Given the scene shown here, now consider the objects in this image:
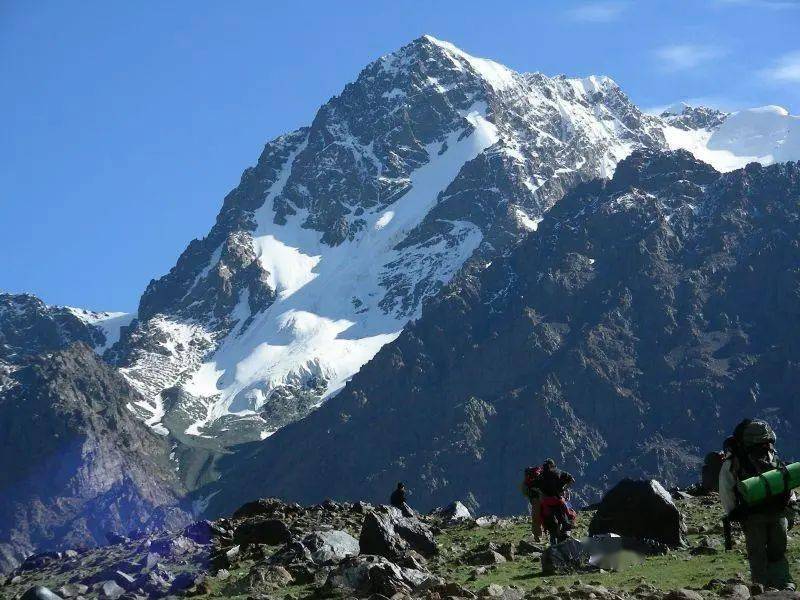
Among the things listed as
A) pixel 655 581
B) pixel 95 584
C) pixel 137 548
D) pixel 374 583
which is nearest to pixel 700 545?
pixel 655 581

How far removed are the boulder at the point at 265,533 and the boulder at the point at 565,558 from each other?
11084 mm

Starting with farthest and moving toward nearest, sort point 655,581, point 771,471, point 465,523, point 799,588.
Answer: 1. point 465,523
2. point 655,581
3. point 799,588
4. point 771,471

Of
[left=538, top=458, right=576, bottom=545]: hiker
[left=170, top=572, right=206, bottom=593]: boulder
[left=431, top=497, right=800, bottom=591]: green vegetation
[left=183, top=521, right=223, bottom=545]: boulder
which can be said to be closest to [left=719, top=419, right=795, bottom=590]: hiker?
[left=431, top=497, right=800, bottom=591]: green vegetation

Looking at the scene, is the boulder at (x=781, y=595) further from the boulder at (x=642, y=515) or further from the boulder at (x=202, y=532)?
the boulder at (x=202, y=532)

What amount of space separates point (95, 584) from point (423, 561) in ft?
28.4

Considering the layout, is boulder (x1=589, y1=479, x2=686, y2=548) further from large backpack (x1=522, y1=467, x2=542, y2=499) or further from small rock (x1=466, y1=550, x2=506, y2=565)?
small rock (x1=466, y1=550, x2=506, y2=565)

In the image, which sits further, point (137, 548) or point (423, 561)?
point (137, 548)

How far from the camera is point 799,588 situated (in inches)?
975

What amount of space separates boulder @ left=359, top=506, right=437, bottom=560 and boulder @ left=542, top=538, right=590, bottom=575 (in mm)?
3900

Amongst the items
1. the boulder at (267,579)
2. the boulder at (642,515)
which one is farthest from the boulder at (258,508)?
the boulder at (642,515)

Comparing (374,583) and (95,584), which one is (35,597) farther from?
(374,583)

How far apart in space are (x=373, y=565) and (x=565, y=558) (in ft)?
15.3

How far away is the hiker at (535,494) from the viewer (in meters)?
35.5

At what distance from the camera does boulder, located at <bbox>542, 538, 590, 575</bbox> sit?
96.0 feet
